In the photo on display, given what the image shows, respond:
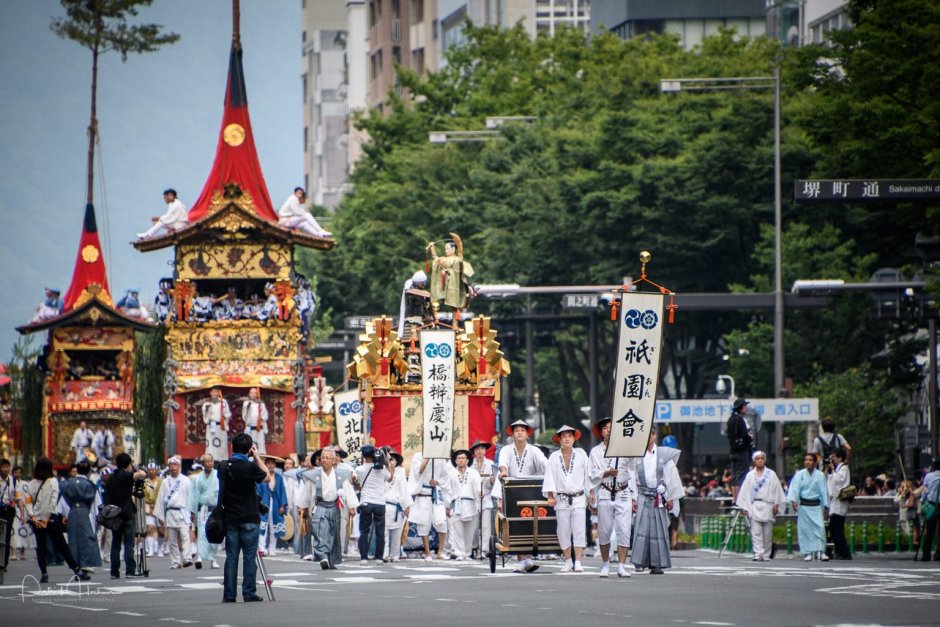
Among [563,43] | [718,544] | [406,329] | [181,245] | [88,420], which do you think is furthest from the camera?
[563,43]

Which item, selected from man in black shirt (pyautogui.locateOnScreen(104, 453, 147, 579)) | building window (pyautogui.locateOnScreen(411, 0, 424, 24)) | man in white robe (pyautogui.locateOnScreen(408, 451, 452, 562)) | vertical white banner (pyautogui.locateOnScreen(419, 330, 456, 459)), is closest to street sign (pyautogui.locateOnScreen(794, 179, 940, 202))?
vertical white banner (pyautogui.locateOnScreen(419, 330, 456, 459))

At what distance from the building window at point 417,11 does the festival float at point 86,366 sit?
60.6m

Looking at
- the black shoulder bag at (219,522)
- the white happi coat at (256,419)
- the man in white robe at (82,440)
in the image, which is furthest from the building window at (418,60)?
the black shoulder bag at (219,522)

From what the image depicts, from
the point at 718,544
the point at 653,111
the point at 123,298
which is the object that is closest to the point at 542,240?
the point at 653,111

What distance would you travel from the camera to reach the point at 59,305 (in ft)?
172

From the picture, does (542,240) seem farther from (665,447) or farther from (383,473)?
(665,447)

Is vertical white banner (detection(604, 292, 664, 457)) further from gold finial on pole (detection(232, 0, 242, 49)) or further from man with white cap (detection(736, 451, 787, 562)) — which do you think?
gold finial on pole (detection(232, 0, 242, 49))

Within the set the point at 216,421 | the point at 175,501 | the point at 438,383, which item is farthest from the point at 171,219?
the point at 175,501

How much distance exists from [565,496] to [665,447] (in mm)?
1407

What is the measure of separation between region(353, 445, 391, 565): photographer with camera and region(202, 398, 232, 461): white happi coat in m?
13.5

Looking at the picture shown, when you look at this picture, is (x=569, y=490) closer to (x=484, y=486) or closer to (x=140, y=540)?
(x=484, y=486)

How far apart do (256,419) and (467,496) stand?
48.0 ft

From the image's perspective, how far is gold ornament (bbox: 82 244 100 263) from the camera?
53.8 meters

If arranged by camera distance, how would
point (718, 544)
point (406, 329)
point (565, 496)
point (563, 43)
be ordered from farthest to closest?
point (563, 43) → point (406, 329) → point (718, 544) → point (565, 496)
